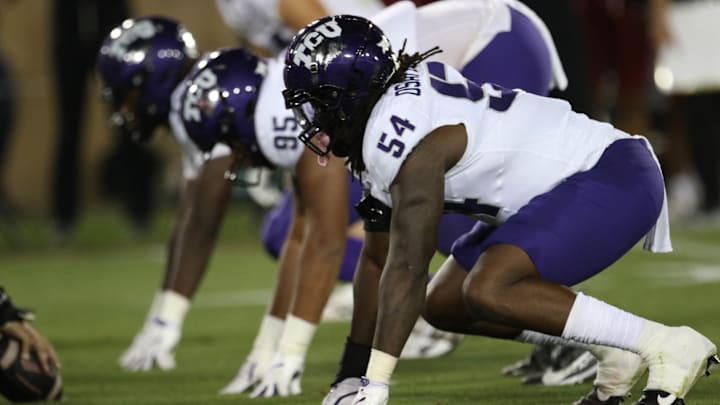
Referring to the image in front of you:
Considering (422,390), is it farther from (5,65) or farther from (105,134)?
(105,134)

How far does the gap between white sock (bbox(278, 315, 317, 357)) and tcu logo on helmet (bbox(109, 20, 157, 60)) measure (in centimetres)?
138

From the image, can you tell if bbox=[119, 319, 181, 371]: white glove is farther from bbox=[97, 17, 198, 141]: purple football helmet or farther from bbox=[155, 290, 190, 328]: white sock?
bbox=[97, 17, 198, 141]: purple football helmet

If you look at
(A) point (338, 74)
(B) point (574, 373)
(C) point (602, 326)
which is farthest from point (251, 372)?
(C) point (602, 326)

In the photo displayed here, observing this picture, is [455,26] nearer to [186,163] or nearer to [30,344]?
[186,163]

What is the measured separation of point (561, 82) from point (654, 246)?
3.31ft

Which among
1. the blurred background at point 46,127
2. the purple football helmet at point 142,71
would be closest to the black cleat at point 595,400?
the purple football helmet at point 142,71

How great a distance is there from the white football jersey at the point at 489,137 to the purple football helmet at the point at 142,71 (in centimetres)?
162

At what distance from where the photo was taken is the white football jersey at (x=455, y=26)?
15.1ft

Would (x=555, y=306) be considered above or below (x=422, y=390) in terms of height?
above

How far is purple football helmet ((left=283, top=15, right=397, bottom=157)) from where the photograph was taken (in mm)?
3754

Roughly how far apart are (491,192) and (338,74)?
481mm

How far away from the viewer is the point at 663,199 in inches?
152

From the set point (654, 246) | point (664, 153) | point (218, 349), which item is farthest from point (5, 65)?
point (654, 246)

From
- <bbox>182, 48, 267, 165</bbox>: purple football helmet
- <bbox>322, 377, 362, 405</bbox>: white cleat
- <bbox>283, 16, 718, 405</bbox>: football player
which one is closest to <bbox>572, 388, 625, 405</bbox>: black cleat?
<bbox>283, 16, 718, 405</bbox>: football player
